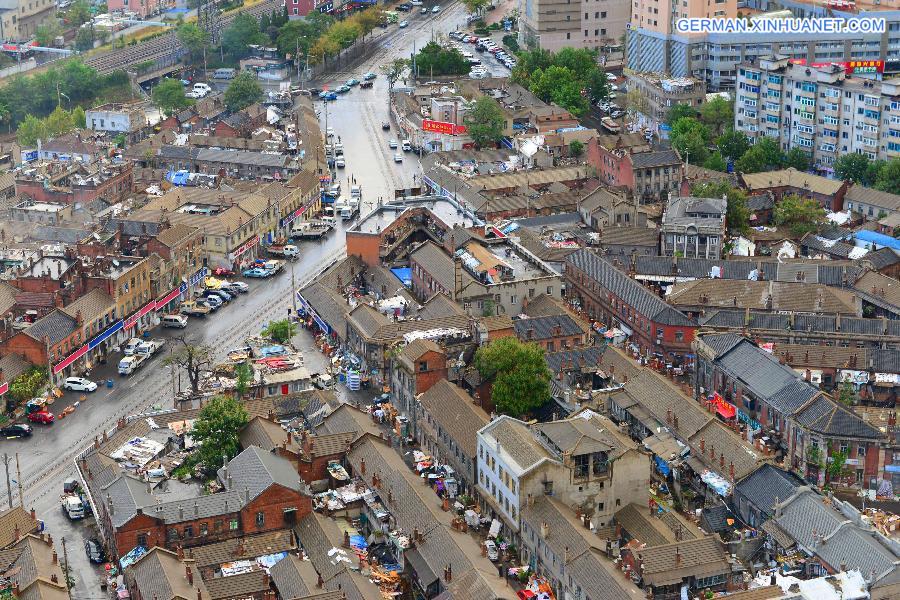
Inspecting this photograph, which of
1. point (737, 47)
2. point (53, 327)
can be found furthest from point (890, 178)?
point (53, 327)

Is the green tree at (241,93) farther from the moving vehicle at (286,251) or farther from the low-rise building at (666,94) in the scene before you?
the moving vehicle at (286,251)

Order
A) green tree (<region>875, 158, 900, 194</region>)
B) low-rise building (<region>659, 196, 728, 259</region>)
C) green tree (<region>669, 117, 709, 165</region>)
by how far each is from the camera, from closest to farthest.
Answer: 1. low-rise building (<region>659, 196, 728, 259</region>)
2. green tree (<region>875, 158, 900, 194</region>)
3. green tree (<region>669, 117, 709, 165</region>)

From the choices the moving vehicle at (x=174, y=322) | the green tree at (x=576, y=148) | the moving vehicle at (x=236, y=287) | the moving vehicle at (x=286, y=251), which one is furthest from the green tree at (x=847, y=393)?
the green tree at (x=576, y=148)

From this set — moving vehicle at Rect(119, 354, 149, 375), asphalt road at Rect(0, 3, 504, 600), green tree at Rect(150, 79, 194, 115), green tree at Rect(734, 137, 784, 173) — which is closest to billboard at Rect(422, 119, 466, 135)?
asphalt road at Rect(0, 3, 504, 600)

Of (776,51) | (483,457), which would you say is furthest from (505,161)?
(483,457)

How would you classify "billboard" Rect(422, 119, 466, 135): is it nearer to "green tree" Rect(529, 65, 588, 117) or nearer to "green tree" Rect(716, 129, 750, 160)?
"green tree" Rect(529, 65, 588, 117)

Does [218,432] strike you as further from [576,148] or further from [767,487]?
[576,148]
